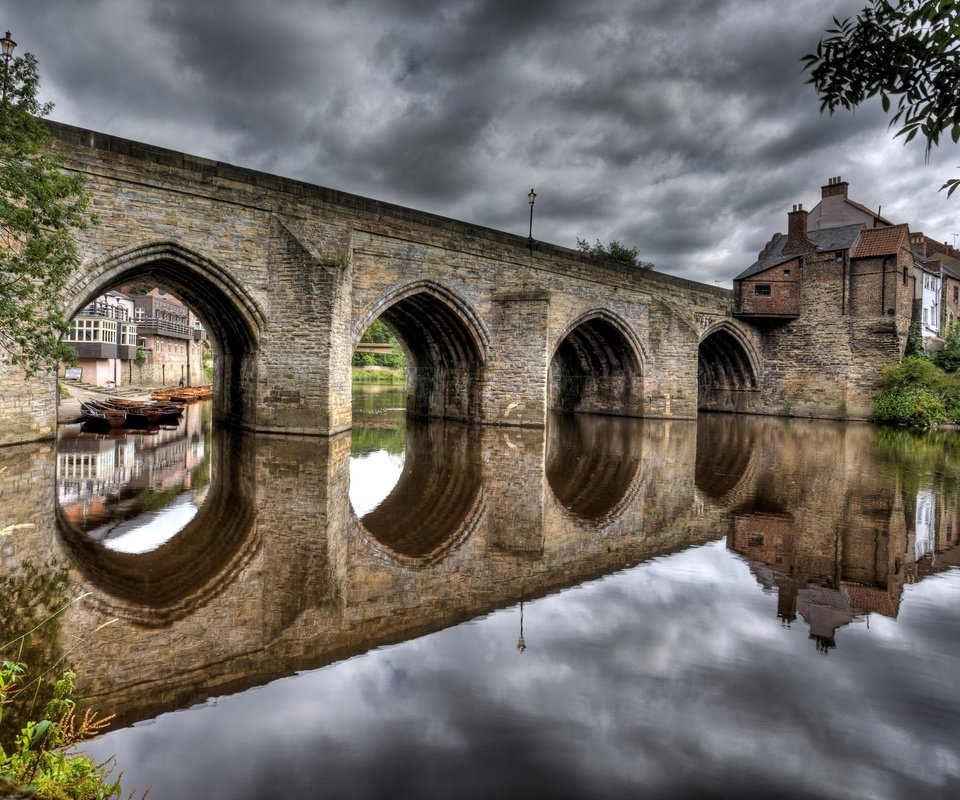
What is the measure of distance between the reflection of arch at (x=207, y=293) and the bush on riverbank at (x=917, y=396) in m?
27.2

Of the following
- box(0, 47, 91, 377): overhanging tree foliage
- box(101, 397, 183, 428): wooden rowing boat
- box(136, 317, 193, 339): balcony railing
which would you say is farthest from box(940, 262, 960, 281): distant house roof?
box(136, 317, 193, 339): balcony railing

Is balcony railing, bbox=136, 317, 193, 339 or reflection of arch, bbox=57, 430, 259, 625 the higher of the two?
balcony railing, bbox=136, 317, 193, 339

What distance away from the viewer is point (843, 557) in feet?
20.5

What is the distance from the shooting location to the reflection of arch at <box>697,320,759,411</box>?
32469 millimetres

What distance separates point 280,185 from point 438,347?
8.54 meters

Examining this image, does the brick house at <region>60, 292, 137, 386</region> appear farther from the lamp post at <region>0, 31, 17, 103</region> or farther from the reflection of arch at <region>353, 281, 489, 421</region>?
the lamp post at <region>0, 31, 17, 103</region>

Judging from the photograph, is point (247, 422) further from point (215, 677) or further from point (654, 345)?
point (654, 345)

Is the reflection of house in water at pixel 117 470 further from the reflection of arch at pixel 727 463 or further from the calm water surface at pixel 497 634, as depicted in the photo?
the reflection of arch at pixel 727 463

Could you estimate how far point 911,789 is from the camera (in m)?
2.65

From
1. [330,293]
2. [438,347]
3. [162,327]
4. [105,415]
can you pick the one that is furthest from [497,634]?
[162,327]

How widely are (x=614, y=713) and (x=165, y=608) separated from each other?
3.26 meters

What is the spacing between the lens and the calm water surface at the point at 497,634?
2793mm

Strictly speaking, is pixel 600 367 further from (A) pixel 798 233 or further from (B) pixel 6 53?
(B) pixel 6 53

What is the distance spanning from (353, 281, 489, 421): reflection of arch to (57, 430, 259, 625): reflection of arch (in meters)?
11.8
